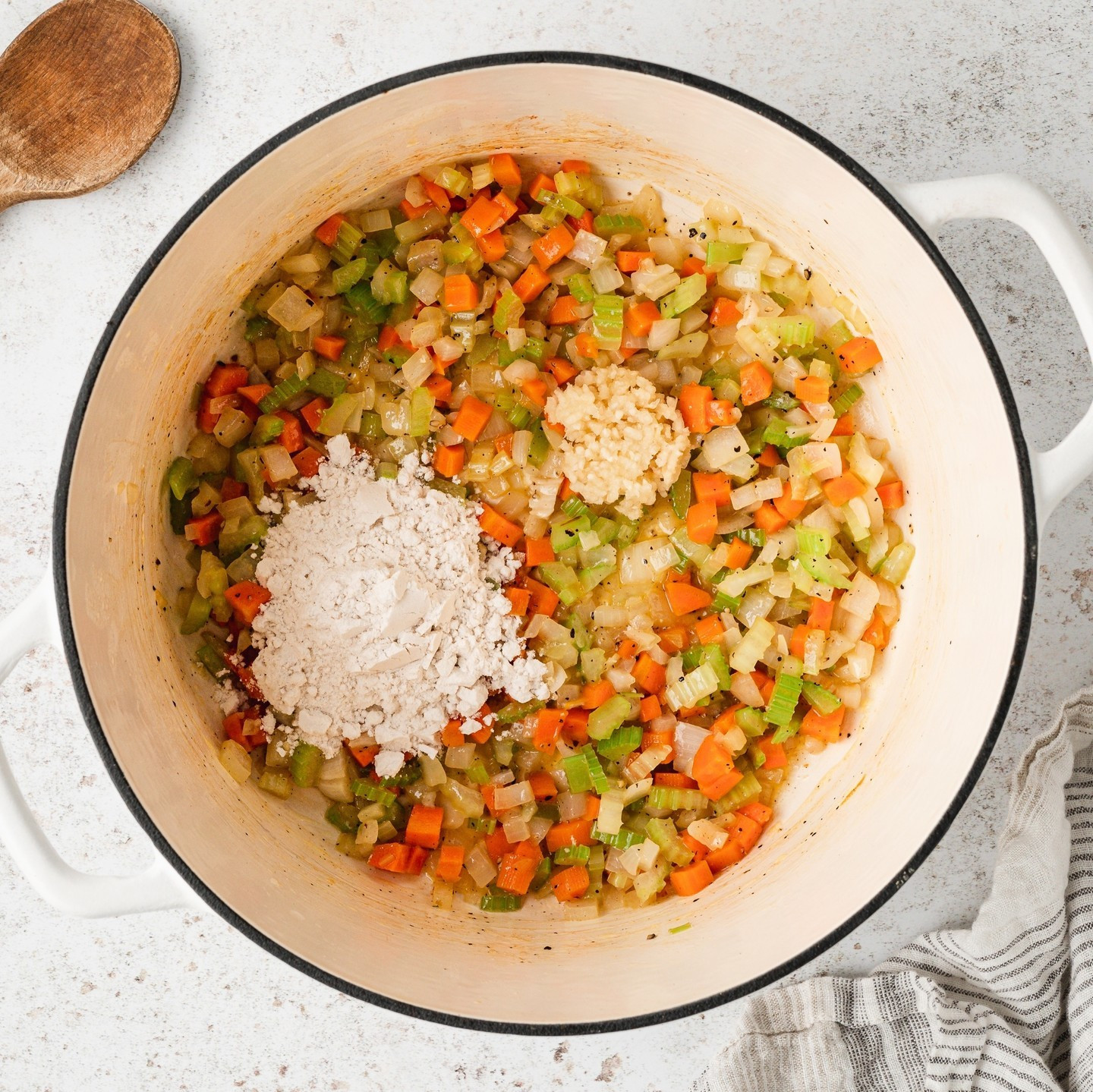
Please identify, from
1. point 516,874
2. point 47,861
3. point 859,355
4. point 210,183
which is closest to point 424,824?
point 516,874

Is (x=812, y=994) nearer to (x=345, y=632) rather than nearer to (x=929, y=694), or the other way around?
(x=929, y=694)

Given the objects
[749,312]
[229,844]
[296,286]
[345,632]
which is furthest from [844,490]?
[229,844]

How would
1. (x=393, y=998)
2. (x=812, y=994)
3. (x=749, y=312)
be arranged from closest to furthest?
(x=393, y=998), (x=749, y=312), (x=812, y=994)

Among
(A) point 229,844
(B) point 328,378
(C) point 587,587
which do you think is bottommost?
(A) point 229,844

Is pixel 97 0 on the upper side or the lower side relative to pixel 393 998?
upper

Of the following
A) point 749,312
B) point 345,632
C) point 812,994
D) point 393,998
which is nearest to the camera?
point 393,998

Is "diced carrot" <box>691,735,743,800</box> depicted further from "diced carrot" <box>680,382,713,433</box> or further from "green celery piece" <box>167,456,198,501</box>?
"green celery piece" <box>167,456,198,501</box>

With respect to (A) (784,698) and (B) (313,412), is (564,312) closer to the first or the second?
(B) (313,412)
